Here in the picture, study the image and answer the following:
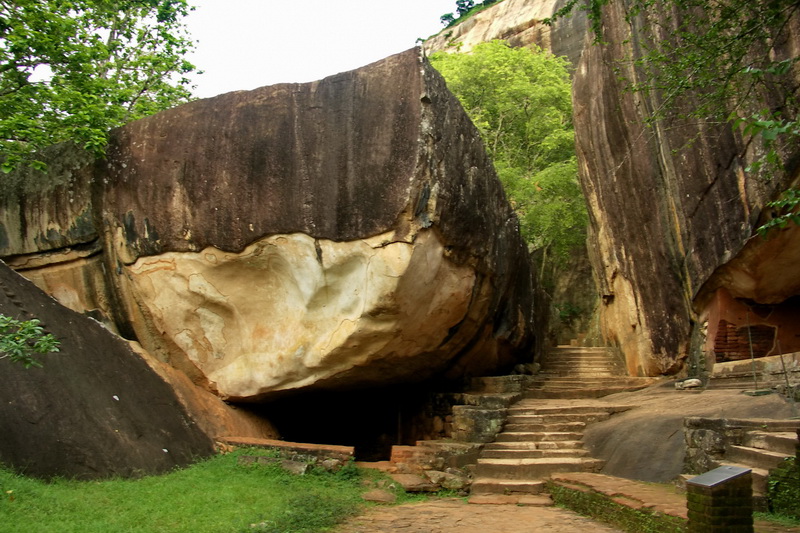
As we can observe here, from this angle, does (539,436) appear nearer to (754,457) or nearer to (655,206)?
(754,457)

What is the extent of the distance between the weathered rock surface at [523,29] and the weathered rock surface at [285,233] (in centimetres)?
1747

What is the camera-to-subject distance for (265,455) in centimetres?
731

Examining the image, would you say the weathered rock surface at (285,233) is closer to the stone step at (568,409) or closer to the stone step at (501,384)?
the stone step at (501,384)

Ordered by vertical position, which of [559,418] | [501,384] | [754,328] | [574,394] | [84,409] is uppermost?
[754,328]

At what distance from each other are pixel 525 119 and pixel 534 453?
13837mm

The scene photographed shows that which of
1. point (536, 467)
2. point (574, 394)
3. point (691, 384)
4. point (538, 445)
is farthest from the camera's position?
point (574, 394)

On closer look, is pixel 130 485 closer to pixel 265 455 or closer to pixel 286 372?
pixel 265 455

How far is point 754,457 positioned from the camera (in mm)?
5277

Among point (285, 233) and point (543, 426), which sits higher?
point (285, 233)

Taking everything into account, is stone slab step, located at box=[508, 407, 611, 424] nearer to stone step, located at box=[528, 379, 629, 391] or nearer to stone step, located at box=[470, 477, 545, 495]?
stone step, located at box=[470, 477, 545, 495]

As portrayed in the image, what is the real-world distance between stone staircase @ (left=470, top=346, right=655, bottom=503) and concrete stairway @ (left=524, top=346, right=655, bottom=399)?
0.05 ft

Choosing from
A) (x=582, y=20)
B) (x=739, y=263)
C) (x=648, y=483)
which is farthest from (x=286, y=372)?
(x=582, y=20)

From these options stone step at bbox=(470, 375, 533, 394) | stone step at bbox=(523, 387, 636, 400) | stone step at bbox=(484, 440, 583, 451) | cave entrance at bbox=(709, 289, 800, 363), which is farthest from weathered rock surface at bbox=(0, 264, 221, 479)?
cave entrance at bbox=(709, 289, 800, 363)

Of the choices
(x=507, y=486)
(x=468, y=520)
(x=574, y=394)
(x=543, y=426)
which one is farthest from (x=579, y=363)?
(x=468, y=520)
